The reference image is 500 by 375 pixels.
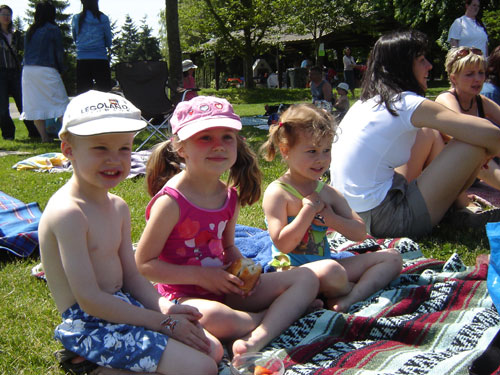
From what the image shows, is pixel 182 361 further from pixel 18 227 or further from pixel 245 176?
pixel 18 227

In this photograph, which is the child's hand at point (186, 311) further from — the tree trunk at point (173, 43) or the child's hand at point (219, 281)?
the tree trunk at point (173, 43)

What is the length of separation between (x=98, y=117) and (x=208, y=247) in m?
0.84

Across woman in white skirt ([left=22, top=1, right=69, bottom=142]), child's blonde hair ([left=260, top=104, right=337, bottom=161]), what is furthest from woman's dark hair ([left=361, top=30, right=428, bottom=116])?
woman in white skirt ([left=22, top=1, right=69, bottom=142])

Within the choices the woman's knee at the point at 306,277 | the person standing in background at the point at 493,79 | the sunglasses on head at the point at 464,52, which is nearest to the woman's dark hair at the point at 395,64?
the sunglasses on head at the point at 464,52

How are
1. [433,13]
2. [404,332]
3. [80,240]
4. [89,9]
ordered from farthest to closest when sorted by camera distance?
[433,13] < [89,9] < [404,332] < [80,240]

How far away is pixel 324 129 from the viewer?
2.60m

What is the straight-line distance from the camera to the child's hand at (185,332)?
1898mm

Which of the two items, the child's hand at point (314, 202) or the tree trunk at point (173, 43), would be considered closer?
the child's hand at point (314, 202)

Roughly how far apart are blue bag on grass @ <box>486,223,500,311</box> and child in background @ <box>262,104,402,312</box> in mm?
643

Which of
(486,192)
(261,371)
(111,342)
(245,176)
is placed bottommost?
(486,192)

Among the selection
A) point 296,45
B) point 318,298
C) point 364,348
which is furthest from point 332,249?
point 296,45

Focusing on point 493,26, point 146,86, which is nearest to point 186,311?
point 146,86

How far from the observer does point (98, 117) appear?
5.94 ft

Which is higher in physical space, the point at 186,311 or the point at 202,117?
the point at 202,117
